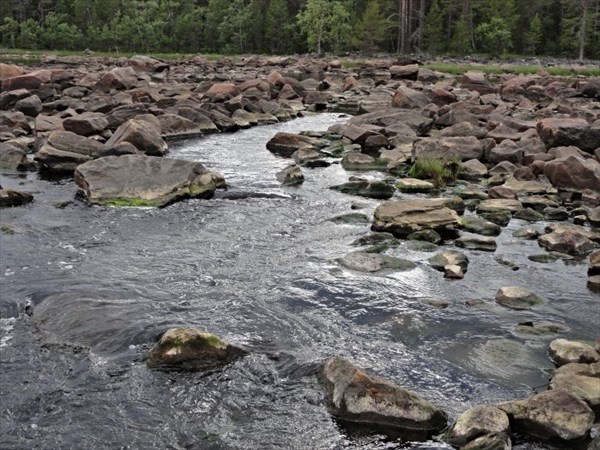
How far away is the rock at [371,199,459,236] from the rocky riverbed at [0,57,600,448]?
0.03 meters

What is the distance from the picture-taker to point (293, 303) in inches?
302

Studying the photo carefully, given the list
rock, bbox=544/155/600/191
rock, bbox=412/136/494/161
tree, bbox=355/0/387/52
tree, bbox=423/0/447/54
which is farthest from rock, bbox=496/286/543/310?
tree, bbox=423/0/447/54

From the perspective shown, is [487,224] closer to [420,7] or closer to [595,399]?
[595,399]

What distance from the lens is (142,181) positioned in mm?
12047

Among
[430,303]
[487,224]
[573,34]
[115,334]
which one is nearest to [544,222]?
[487,224]

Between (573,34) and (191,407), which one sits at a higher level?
(573,34)

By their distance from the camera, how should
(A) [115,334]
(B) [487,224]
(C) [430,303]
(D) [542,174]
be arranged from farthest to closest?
(D) [542,174] < (B) [487,224] < (C) [430,303] < (A) [115,334]

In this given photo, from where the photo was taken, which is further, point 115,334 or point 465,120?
point 465,120

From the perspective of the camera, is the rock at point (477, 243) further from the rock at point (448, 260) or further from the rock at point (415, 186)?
the rock at point (415, 186)

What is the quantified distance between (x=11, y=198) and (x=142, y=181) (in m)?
2.27

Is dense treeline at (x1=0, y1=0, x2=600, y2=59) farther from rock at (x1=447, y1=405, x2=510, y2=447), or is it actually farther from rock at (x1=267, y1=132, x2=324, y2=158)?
rock at (x1=447, y1=405, x2=510, y2=447)

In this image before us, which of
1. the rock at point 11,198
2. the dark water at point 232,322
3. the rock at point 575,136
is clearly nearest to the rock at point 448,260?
the dark water at point 232,322

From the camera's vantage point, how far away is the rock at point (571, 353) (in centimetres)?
613

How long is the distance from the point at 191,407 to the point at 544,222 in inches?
303
